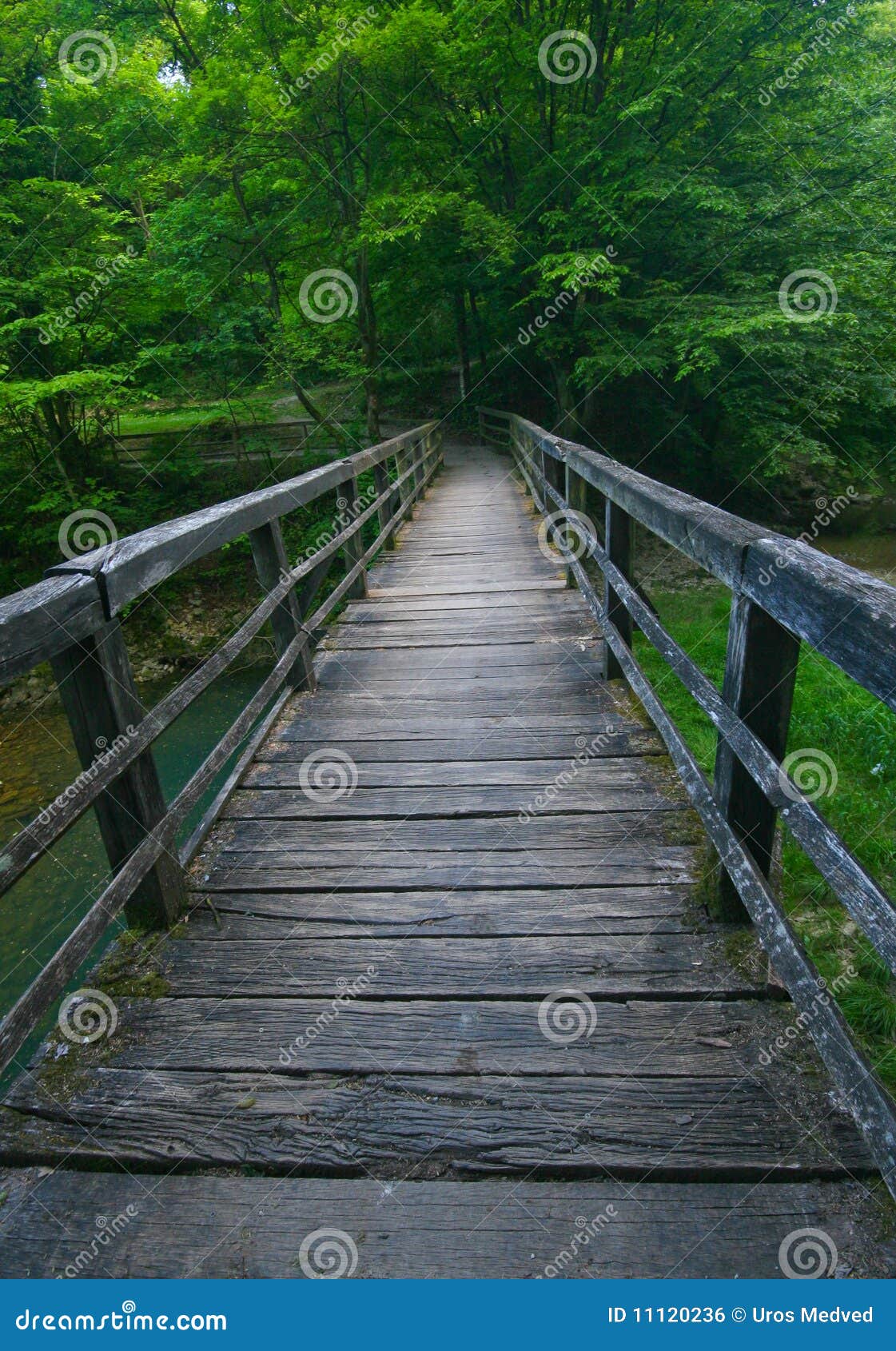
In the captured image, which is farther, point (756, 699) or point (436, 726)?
point (436, 726)

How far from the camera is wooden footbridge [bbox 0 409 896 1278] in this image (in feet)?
4.22

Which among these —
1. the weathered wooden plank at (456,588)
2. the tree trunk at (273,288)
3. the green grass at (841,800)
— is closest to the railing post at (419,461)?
the tree trunk at (273,288)

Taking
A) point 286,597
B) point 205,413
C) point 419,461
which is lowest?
point 286,597

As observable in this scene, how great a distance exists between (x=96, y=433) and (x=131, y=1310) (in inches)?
605

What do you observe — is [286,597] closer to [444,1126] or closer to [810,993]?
[444,1126]

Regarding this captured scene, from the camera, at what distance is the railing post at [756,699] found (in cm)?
157

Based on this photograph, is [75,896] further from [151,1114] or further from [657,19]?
[657,19]

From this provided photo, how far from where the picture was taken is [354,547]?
5004 mm

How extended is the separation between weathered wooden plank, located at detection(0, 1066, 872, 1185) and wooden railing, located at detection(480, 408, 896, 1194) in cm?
27

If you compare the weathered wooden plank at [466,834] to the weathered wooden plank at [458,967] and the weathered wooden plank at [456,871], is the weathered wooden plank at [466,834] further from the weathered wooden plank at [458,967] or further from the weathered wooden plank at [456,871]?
the weathered wooden plank at [458,967]

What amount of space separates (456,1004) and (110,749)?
1067mm

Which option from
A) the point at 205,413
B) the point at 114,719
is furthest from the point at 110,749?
the point at 205,413

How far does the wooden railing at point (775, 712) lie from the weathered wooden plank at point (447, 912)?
23 centimetres

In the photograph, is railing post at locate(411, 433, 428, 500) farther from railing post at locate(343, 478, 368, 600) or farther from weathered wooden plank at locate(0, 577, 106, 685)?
weathered wooden plank at locate(0, 577, 106, 685)
